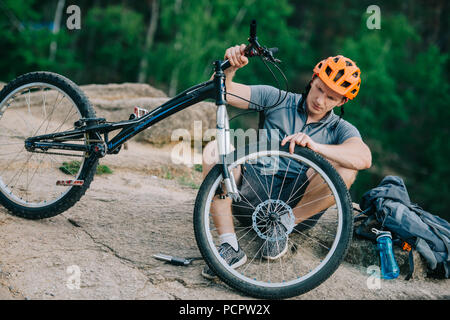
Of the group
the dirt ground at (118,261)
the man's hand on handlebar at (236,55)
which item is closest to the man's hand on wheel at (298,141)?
the man's hand on handlebar at (236,55)

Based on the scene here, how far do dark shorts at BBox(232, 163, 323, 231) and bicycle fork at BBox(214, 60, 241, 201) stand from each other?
0.34m

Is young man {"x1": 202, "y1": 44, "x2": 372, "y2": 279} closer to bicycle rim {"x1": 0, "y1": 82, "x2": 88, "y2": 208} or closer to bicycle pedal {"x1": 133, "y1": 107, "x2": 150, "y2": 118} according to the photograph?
bicycle pedal {"x1": 133, "y1": 107, "x2": 150, "y2": 118}

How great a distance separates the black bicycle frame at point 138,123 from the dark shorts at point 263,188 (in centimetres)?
53

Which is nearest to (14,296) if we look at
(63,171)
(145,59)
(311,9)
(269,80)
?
(63,171)

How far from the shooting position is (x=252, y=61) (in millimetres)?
21219

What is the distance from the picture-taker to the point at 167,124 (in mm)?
5289

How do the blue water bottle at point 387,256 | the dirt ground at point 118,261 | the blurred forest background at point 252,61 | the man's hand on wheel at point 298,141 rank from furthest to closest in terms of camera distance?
the blurred forest background at point 252,61 → the blue water bottle at point 387,256 → the man's hand on wheel at point 298,141 → the dirt ground at point 118,261

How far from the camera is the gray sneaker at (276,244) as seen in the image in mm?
2383

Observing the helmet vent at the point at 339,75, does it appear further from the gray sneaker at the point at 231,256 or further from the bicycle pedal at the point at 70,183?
the bicycle pedal at the point at 70,183

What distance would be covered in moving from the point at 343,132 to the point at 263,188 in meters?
0.66

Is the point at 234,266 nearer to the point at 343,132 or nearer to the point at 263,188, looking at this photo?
the point at 263,188

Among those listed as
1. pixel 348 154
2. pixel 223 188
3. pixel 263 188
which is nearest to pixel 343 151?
pixel 348 154

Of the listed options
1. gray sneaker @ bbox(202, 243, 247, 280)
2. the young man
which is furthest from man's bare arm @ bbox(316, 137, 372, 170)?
gray sneaker @ bbox(202, 243, 247, 280)
